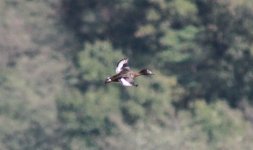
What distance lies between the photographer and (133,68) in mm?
30469

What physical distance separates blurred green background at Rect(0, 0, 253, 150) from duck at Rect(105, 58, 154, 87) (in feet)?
60.3

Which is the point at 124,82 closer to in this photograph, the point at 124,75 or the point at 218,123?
the point at 124,75

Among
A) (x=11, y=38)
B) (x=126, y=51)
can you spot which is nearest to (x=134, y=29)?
(x=126, y=51)

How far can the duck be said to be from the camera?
928 centimetres

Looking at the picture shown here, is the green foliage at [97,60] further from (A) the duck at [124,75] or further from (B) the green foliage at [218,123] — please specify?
(A) the duck at [124,75]

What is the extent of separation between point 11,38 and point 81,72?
2.29m

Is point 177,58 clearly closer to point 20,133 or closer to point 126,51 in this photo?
point 126,51

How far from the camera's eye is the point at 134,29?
108ft

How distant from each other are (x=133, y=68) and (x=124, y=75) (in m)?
21.0

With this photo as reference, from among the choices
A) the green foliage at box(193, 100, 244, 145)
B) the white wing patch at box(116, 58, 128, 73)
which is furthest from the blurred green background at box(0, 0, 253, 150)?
the white wing patch at box(116, 58, 128, 73)

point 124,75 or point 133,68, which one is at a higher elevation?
point 133,68

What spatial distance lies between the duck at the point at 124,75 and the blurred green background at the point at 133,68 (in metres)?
18.4

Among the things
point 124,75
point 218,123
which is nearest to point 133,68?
point 218,123

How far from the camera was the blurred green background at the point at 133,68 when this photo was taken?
97.8ft
